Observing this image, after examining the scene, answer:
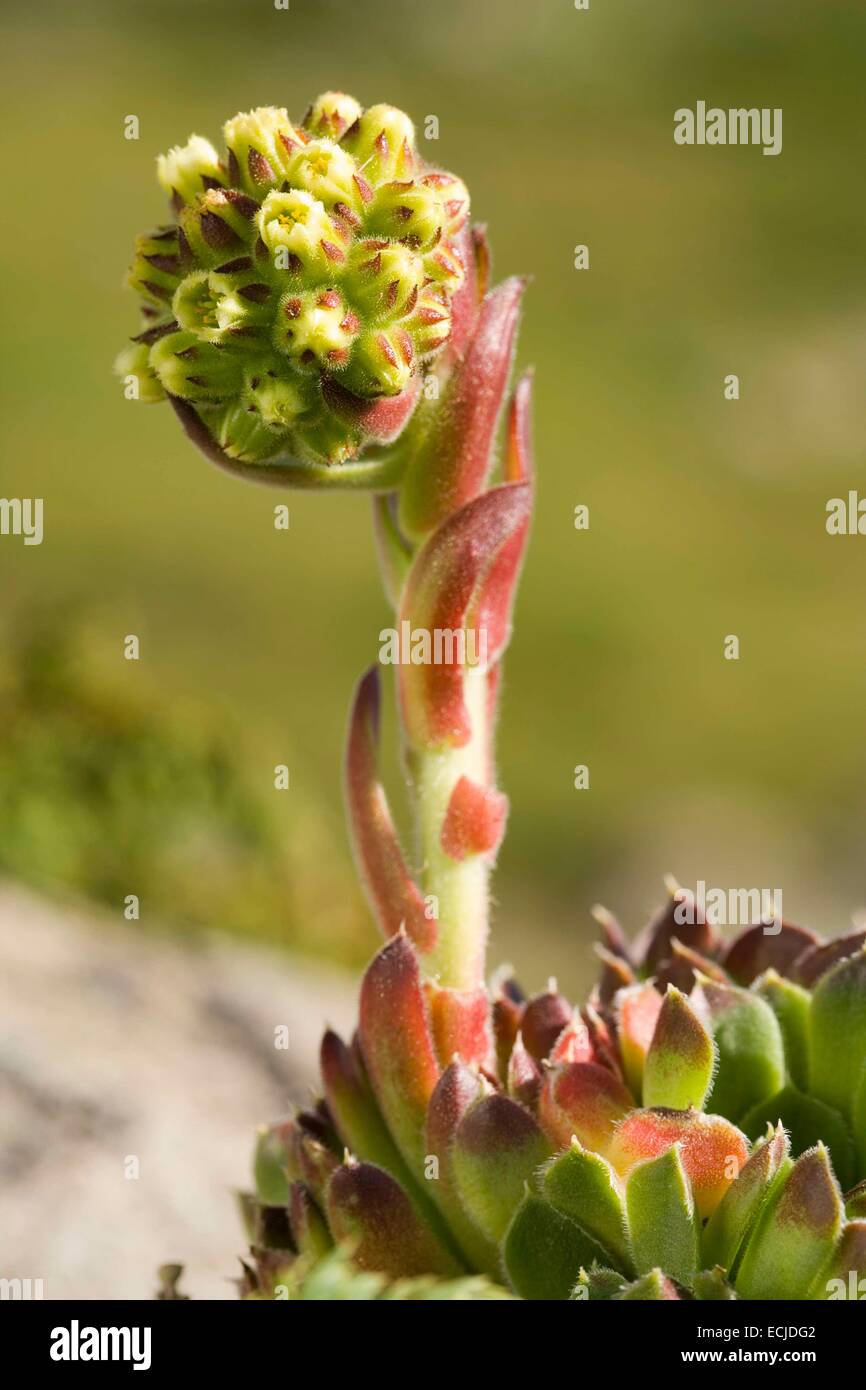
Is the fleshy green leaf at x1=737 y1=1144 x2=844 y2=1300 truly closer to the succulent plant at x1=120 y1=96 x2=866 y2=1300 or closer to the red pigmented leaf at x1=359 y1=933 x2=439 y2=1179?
the succulent plant at x1=120 y1=96 x2=866 y2=1300

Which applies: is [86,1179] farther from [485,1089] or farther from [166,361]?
[166,361]

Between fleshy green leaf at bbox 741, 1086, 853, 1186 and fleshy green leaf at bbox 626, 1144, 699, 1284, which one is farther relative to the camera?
Answer: fleshy green leaf at bbox 741, 1086, 853, 1186

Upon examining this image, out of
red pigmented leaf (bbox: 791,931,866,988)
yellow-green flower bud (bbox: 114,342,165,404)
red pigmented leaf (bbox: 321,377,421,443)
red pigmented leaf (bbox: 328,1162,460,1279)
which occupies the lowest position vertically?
red pigmented leaf (bbox: 328,1162,460,1279)

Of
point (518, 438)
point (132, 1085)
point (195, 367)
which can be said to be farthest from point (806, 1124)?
point (132, 1085)

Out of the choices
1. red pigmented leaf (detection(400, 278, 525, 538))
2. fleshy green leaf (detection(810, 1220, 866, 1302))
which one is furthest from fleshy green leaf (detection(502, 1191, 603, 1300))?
red pigmented leaf (detection(400, 278, 525, 538))

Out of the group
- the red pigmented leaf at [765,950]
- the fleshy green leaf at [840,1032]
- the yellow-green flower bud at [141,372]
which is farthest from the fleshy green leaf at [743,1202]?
the yellow-green flower bud at [141,372]

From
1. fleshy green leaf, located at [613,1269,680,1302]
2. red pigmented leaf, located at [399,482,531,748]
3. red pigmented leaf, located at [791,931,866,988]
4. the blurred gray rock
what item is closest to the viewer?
fleshy green leaf, located at [613,1269,680,1302]

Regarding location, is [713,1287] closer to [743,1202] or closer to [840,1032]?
[743,1202]

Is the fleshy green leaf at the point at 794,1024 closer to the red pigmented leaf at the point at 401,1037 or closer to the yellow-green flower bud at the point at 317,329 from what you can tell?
the red pigmented leaf at the point at 401,1037
